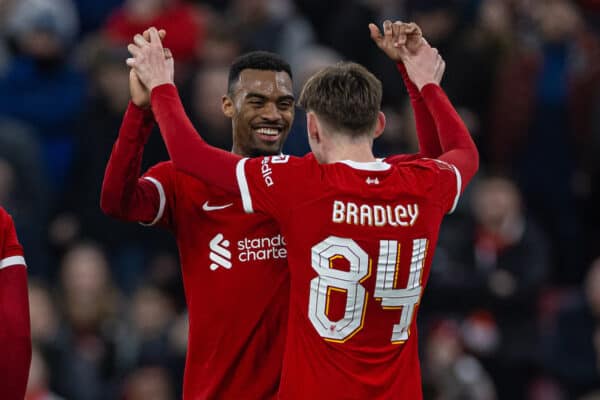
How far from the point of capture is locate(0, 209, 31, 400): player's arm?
5.20 m

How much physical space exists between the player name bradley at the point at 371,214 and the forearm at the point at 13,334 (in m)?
1.28

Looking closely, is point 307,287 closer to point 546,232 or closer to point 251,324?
point 251,324

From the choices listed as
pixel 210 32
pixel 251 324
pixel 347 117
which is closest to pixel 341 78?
pixel 347 117

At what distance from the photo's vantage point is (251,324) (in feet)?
17.9

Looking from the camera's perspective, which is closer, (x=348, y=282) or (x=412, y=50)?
(x=348, y=282)

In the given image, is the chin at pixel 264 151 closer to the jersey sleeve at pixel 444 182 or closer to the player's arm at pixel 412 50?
the player's arm at pixel 412 50

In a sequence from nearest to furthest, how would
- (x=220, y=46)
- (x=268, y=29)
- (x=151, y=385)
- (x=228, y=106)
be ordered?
(x=228, y=106)
(x=151, y=385)
(x=220, y=46)
(x=268, y=29)

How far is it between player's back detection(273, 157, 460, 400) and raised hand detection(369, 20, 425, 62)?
738 mm

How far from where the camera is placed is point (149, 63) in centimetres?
528

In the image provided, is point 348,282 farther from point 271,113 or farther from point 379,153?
point 379,153

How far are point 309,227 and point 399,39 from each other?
1068 millimetres

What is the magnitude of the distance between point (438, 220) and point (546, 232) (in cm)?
607

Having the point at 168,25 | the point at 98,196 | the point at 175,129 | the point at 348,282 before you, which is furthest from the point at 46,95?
the point at 348,282

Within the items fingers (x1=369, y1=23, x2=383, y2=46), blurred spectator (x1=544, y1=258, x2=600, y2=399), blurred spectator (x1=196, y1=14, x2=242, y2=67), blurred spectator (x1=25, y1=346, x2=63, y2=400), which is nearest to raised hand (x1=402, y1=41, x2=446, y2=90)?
fingers (x1=369, y1=23, x2=383, y2=46)
